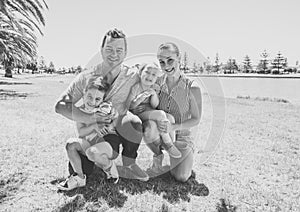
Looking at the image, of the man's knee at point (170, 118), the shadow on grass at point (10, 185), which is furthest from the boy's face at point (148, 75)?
the shadow on grass at point (10, 185)

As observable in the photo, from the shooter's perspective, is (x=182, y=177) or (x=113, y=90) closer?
(x=113, y=90)

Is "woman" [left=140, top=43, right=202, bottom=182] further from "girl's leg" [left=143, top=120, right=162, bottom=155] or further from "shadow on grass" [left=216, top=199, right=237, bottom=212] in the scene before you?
"shadow on grass" [left=216, top=199, right=237, bottom=212]

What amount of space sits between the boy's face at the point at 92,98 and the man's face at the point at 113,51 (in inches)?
13.2

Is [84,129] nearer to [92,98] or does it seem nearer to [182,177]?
[92,98]

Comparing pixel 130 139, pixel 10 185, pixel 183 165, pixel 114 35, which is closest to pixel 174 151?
pixel 183 165

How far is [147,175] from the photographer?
300 cm

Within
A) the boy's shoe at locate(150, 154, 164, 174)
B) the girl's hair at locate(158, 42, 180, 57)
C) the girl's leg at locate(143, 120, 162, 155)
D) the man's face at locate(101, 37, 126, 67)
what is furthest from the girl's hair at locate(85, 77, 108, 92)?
the boy's shoe at locate(150, 154, 164, 174)

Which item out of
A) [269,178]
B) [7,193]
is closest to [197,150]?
[269,178]

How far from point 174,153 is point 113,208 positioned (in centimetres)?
84

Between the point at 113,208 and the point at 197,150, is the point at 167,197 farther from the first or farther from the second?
the point at 197,150

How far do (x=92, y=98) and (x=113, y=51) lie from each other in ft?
1.55

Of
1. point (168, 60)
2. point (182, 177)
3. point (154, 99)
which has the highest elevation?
point (168, 60)

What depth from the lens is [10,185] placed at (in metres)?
2.79

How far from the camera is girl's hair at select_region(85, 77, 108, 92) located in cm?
241
